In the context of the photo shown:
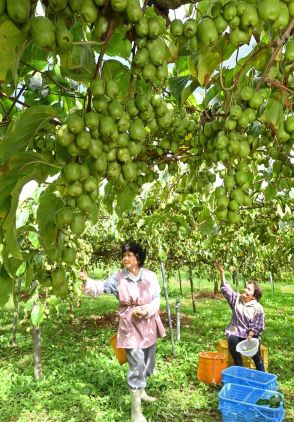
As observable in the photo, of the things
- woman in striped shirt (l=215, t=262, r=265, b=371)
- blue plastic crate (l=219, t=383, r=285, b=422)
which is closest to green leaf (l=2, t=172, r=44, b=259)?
blue plastic crate (l=219, t=383, r=285, b=422)

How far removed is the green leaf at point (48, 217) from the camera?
1115 mm

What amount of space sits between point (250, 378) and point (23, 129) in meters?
4.48

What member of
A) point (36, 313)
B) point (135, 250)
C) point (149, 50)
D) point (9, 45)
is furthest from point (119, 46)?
point (36, 313)

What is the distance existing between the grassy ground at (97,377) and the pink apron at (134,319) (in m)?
0.89

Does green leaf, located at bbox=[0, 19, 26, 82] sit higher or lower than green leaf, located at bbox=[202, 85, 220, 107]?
lower

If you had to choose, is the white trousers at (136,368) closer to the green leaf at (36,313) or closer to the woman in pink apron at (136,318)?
the woman in pink apron at (136,318)

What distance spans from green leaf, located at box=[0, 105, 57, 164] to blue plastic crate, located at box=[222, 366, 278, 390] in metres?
4.10

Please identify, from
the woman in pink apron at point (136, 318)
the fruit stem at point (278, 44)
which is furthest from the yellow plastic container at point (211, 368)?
the fruit stem at point (278, 44)

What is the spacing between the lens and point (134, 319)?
13.7 feet

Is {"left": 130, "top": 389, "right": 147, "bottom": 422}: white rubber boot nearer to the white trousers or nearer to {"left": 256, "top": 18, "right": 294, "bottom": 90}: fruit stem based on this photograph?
the white trousers

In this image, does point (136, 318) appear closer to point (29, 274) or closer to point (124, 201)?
point (124, 201)

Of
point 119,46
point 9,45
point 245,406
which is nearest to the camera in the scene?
point 9,45

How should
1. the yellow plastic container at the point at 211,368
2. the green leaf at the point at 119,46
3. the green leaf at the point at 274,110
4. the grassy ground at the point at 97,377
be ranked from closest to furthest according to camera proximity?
the green leaf at the point at 119,46, the green leaf at the point at 274,110, the grassy ground at the point at 97,377, the yellow plastic container at the point at 211,368

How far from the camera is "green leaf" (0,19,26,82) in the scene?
0.69 meters
